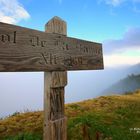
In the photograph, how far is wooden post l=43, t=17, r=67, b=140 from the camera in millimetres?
3324

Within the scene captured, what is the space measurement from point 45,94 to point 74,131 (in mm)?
2769

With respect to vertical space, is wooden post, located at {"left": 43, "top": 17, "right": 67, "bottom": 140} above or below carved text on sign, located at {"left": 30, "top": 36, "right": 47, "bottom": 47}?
below

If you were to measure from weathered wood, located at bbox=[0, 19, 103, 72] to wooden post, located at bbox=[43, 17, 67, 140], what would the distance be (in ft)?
0.18

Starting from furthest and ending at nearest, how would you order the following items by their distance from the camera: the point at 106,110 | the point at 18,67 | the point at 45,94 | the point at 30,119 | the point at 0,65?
the point at 106,110 → the point at 30,119 → the point at 45,94 → the point at 18,67 → the point at 0,65

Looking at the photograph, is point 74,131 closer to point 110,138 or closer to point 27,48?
point 110,138

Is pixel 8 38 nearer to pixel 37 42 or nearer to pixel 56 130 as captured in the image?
pixel 37 42

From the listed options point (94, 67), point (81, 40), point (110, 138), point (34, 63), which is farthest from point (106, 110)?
point (34, 63)

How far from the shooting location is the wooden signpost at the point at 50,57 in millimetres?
2709

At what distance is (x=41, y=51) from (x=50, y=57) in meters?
0.19

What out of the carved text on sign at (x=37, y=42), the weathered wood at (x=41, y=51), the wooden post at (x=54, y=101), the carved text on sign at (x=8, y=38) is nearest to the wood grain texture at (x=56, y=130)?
the wooden post at (x=54, y=101)

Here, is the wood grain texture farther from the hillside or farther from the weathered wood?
the hillside

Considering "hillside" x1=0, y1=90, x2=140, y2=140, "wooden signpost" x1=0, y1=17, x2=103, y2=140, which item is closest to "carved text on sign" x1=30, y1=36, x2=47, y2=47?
"wooden signpost" x1=0, y1=17, x2=103, y2=140

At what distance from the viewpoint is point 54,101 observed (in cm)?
339

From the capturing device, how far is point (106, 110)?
8711 mm
